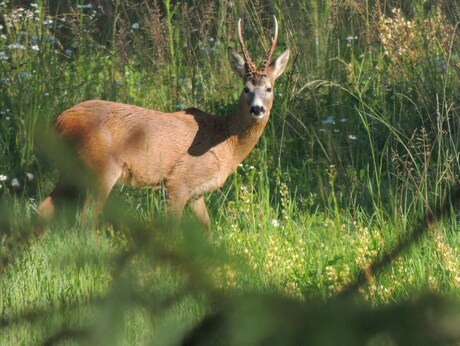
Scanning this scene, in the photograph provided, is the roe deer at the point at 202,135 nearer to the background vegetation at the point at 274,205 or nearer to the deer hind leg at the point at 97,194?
the background vegetation at the point at 274,205

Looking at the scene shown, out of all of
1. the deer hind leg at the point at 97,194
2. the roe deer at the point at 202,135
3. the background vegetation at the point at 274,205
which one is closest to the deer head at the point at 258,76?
the roe deer at the point at 202,135

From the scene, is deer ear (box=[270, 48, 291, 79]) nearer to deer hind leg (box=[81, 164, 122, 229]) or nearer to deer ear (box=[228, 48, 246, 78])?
deer ear (box=[228, 48, 246, 78])

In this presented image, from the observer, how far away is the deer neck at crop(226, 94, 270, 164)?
6.73 metres

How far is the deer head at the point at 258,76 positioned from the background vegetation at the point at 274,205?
169mm

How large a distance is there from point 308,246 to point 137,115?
2075 mm

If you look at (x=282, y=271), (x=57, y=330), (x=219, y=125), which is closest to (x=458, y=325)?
(x=57, y=330)

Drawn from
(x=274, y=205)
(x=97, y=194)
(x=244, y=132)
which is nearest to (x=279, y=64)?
(x=244, y=132)

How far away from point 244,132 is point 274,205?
122 cm

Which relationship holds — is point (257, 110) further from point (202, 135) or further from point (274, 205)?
point (274, 205)

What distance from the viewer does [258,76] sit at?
6664 mm

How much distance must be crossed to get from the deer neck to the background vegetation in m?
0.10

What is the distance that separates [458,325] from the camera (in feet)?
2.51

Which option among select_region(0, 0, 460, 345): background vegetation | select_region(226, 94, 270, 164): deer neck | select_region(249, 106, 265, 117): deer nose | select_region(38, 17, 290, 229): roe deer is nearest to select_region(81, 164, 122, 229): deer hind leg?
select_region(0, 0, 460, 345): background vegetation

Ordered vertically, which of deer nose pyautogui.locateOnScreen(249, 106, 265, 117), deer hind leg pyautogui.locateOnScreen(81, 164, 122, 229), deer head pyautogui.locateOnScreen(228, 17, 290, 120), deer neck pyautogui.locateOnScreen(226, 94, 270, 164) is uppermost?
deer hind leg pyautogui.locateOnScreen(81, 164, 122, 229)
